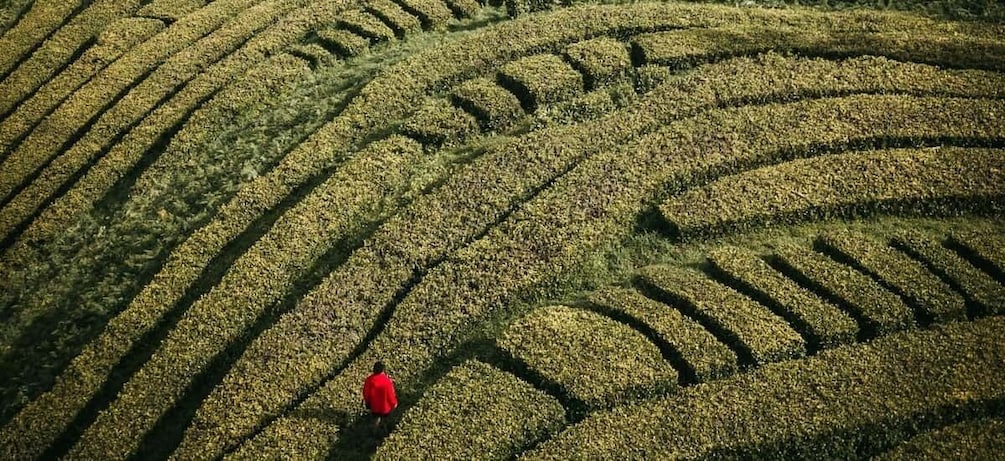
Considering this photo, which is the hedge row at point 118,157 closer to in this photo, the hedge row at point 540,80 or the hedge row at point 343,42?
the hedge row at point 343,42

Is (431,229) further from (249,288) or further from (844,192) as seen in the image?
(844,192)

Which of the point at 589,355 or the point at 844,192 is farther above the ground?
the point at 844,192

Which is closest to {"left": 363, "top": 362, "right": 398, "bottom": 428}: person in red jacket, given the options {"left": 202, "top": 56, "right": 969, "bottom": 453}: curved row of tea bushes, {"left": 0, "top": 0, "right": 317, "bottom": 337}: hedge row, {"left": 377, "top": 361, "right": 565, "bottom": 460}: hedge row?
{"left": 377, "top": 361, "right": 565, "bottom": 460}: hedge row

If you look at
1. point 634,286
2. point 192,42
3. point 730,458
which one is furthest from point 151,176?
point 730,458

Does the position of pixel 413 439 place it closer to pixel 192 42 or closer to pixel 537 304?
pixel 537 304

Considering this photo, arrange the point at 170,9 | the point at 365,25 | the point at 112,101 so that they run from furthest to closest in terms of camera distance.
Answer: the point at 170,9
the point at 365,25
the point at 112,101

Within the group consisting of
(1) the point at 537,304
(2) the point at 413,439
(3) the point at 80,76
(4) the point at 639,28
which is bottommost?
(2) the point at 413,439

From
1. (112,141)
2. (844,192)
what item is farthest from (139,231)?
(844,192)
